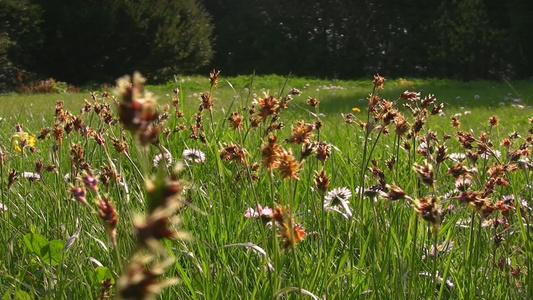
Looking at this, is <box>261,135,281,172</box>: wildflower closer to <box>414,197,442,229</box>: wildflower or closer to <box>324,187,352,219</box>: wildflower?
<box>414,197,442,229</box>: wildflower

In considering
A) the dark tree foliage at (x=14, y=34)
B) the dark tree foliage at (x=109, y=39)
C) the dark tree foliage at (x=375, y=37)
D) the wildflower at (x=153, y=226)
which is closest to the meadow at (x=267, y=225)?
the wildflower at (x=153, y=226)

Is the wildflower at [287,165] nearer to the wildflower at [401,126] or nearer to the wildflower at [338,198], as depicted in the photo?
the wildflower at [338,198]

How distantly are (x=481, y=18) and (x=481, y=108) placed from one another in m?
8.19

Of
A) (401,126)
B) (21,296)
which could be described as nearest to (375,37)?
(401,126)

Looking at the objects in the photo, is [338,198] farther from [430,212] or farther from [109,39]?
[109,39]

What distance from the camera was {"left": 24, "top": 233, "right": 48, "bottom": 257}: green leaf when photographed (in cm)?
153

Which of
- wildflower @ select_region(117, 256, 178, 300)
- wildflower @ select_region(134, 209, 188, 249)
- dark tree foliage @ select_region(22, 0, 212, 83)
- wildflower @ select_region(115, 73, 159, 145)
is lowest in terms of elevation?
dark tree foliage @ select_region(22, 0, 212, 83)

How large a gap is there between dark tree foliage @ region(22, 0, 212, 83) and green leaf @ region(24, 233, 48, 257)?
13893mm

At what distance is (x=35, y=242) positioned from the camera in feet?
5.07

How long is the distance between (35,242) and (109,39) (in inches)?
565

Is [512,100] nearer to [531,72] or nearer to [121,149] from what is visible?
[531,72]

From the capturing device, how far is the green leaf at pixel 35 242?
1.53 m

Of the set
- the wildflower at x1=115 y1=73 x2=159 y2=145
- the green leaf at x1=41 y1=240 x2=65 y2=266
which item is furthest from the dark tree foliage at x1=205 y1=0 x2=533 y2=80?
the wildflower at x1=115 y1=73 x2=159 y2=145

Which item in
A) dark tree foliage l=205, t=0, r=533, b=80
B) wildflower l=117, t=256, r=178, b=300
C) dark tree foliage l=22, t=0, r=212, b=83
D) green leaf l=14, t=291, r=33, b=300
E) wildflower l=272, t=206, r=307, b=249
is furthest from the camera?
dark tree foliage l=205, t=0, r=533, b=80
